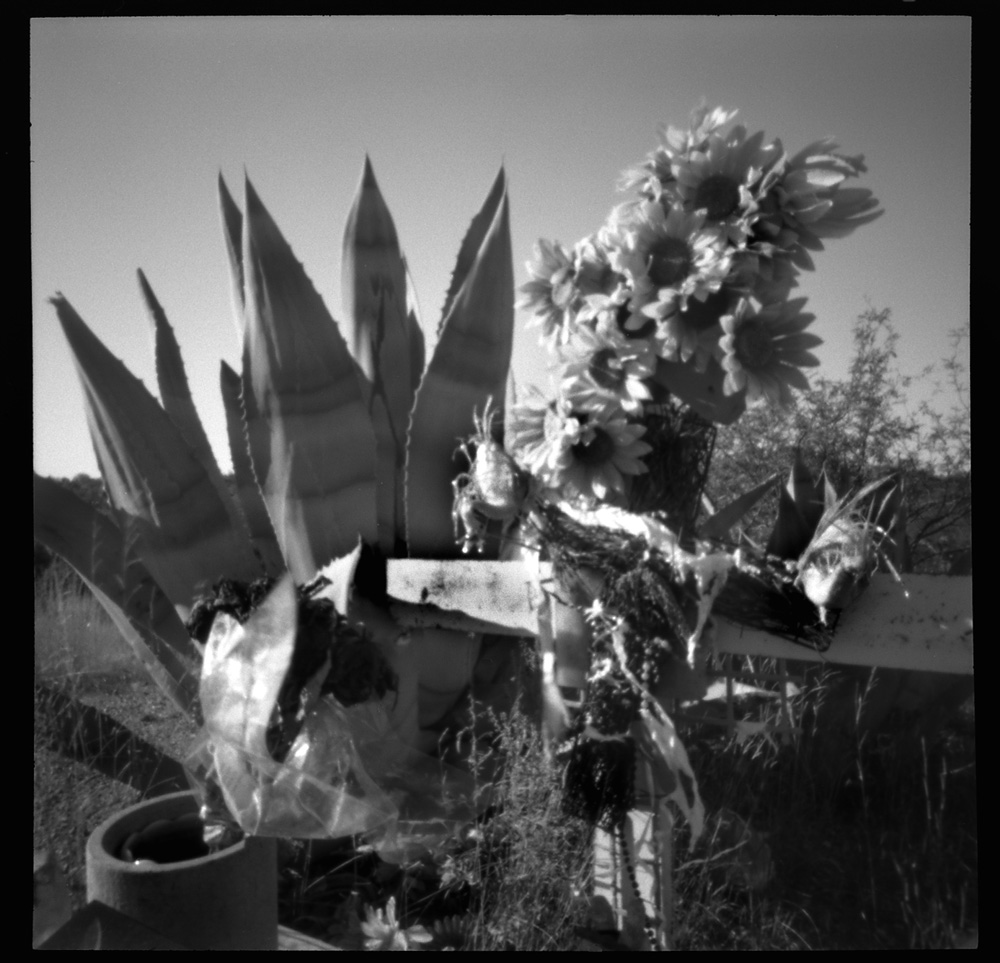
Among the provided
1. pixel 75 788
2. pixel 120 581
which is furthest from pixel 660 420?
pixel 75 788

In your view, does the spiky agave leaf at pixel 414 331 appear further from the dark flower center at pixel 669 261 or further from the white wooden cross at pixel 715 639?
the dark flower center at pixel 669 261

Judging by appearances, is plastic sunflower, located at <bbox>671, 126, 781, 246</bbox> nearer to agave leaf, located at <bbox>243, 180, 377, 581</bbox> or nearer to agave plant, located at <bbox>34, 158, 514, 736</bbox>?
agave plant, located at <bbox>34, 158, 514, 736</bbox>

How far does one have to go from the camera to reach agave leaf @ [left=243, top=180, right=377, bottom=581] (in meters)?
1.98

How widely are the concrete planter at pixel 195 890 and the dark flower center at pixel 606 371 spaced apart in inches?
41.7

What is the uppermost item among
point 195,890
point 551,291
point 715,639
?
point 551,291

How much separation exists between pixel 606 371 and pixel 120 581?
136 centimetres

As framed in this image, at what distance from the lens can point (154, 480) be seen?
6.76 feet

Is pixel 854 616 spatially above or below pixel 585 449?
below

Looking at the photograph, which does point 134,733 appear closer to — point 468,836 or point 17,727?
point 17,727

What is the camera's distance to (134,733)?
2.49 metres

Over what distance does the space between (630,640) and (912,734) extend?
89 centimetres

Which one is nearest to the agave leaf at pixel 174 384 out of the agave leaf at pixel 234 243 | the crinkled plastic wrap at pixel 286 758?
the agave leaf at pixel 234 243

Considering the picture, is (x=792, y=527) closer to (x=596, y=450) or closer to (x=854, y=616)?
(x=854, y=616)
